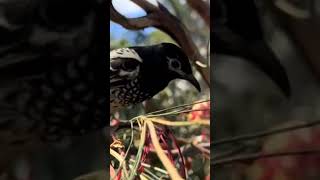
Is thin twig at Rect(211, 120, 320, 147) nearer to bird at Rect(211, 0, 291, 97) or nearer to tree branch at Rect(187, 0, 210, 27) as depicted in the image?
bird at Rect(211, 0, 291, 97)

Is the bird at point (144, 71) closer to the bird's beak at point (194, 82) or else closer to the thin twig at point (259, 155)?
the bird's beak at point (194, 82)

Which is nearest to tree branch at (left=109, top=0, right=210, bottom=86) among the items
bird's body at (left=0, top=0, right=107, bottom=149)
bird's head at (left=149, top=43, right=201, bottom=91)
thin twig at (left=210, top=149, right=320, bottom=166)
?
bird's head at (left=149, top=43, right=201, bottom=91)

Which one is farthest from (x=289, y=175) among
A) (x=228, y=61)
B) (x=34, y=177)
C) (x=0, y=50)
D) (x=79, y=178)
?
(x=0, y=50)

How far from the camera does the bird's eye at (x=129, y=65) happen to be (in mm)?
1812

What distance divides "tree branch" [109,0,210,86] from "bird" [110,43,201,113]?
23 millimetres

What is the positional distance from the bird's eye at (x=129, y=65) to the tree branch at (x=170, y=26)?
0.10 metres

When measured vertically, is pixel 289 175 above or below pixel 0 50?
below

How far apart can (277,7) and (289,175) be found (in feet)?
1.65

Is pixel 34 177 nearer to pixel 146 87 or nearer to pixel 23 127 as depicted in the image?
pixel 23 127

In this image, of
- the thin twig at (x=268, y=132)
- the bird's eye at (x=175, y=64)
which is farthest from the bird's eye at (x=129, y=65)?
the thin twig at (x=268, y=132)

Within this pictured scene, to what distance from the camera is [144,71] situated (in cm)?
184

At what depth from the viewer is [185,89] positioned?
183 centimetres

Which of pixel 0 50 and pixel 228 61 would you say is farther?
pixel 228 61

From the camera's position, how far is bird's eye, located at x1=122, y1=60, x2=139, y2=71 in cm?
181
